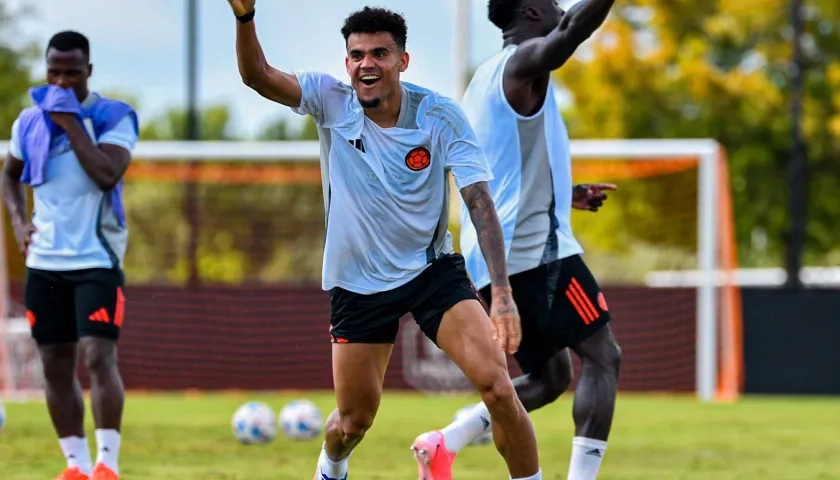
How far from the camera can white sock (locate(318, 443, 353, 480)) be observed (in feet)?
22.6

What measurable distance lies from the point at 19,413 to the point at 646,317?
822 cm

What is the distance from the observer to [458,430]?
7.34 m

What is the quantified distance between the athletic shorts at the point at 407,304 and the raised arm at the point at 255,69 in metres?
0.92

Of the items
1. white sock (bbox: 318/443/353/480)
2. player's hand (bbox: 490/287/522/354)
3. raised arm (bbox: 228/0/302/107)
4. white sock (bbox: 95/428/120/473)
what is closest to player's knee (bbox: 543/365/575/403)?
white sock (bbox: 318/443/353/480)

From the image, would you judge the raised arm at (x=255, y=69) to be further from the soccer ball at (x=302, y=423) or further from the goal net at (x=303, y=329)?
the goal net at (x=303, y=329)

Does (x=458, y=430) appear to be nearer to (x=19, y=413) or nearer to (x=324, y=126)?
(x=324, y=126)

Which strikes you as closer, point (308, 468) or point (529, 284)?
point (529, 284)

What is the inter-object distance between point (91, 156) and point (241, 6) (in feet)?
8.83

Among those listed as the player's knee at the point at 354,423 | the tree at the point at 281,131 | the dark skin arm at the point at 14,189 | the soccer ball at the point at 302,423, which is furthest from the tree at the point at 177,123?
the player's knee at the point at 354,423

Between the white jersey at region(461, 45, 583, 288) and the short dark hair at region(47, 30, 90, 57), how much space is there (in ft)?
7.69

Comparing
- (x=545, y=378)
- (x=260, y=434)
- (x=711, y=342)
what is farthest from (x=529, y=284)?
(x=711, y=342)

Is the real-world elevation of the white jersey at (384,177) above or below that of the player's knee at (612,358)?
above

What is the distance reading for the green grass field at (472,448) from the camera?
29.8 ft

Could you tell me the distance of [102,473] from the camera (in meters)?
7.88
